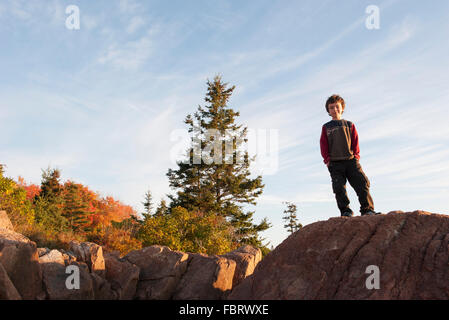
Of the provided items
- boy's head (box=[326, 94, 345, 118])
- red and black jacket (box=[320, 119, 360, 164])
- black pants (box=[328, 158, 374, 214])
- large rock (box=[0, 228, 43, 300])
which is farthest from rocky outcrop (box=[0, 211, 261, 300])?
boy's head (box=[326, 94, 345, 118])

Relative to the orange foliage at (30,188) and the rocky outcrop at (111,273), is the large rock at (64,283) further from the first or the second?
the orange foliage at (30,188)

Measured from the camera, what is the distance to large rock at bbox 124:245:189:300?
6754 millimetres

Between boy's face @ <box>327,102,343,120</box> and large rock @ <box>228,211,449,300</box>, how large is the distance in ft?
8.02

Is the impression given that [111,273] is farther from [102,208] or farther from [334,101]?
[102,208]

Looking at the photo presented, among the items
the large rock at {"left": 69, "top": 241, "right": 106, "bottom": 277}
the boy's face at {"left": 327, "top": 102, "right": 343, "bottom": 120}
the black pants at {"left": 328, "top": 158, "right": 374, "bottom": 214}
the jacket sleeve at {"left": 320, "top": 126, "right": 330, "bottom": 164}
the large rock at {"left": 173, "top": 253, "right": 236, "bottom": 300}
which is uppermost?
the boy's face at {"left": 327, "top": 102, "right": 343, "bottom": 120}

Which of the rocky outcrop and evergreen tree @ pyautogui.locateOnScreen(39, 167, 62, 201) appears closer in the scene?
the rocky outcrop

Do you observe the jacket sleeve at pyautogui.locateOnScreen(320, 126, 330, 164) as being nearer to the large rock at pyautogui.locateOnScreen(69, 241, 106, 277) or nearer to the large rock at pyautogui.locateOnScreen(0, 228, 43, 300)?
the large rock at pyautogui.locateOnScreen(69, 241, 106, 277)

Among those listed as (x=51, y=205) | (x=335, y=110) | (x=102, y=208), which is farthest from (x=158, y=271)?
(x=102, y=208)
